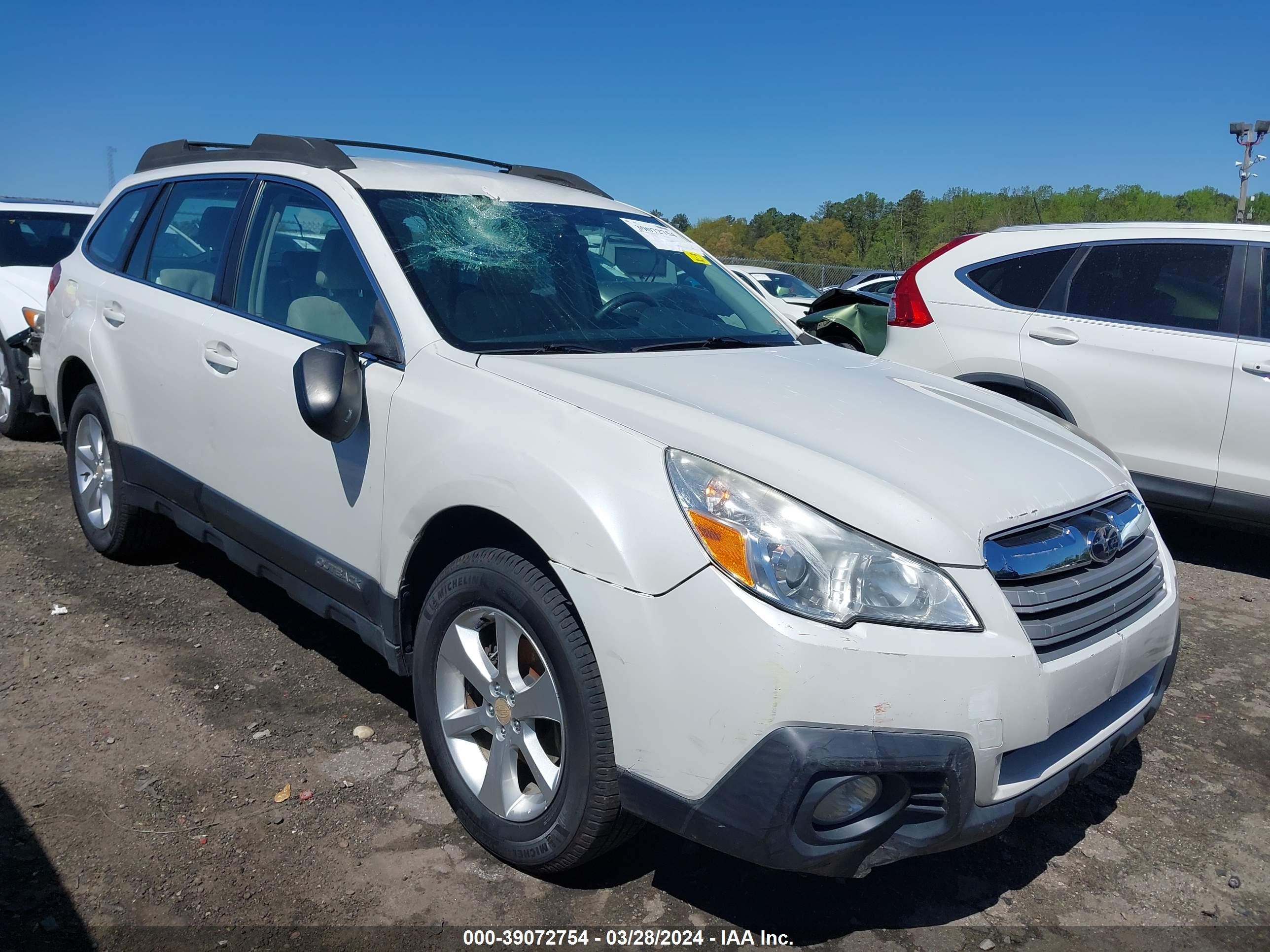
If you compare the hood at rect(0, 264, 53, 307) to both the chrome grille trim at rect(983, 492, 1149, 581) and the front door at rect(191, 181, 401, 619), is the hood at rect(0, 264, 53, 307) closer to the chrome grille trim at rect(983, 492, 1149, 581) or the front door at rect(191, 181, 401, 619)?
the front door at rect(191, 181, 401, 619)

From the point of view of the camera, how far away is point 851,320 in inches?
280

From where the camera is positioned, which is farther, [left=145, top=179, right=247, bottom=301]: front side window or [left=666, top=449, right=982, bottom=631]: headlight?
[left=145, top=179, right=247, bottom=301]: front side window

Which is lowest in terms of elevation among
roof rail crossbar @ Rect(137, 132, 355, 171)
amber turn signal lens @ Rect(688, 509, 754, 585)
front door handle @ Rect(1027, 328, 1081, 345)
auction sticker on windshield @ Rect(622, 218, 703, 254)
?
amber turn signal lens @ Rect(688, 509, 754, 585)

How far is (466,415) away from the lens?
8.27 ft

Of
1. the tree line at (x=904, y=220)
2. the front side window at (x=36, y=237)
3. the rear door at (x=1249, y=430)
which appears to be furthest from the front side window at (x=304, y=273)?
the tree line at (x=904, y=220)

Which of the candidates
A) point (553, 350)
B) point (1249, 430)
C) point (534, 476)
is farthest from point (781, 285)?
point (534, 476)

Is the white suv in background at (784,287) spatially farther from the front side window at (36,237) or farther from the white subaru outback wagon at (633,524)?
the white subaru outback wagon at (633,524)

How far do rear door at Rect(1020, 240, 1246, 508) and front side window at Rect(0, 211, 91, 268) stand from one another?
6.77 meters

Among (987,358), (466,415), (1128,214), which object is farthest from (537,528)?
(1128,214)

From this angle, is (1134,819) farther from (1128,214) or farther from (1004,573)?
(1128,214)

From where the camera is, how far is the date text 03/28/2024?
2.32m

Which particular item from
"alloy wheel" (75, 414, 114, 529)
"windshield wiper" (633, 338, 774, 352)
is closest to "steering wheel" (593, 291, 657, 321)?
"windshield wiper" (633, 338, 774, 352)

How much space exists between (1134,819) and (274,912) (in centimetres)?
240

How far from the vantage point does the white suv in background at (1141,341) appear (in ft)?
16.2
